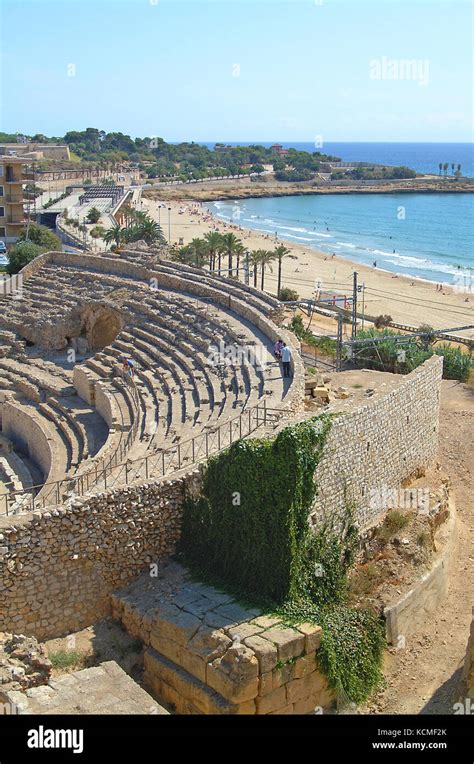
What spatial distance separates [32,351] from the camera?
33.1 m

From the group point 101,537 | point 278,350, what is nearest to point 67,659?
point 101,537

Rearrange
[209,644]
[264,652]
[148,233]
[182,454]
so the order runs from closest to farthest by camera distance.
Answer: [264,652]
[209,644]
[182,454]
[148,233]

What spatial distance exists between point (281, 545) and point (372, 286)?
5262 cm

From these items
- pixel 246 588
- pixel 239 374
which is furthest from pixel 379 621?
pixel 239 374

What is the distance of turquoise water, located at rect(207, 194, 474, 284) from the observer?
3209 inches

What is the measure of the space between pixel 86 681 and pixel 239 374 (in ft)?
38.8

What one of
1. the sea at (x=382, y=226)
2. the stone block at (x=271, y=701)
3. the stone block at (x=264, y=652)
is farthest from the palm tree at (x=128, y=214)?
the stone block at (x=271, y=701)

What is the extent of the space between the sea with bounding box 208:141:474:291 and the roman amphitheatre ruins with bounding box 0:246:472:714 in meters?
49.2

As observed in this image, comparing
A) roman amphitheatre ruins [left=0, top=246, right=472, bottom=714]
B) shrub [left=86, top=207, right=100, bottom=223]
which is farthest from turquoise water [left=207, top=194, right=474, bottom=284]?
roman amphitheatre ruins [left=0, top=246, right=472, bottom=714]

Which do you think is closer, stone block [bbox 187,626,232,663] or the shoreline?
stone block [bbox 187,626,232,663]

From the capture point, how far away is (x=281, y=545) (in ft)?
48.0

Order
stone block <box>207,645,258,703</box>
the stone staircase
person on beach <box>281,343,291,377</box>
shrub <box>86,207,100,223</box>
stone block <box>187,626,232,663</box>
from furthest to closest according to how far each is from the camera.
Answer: shrub <box>86,207,100,223</box> < person on beach <box>281,343,291,377</box> < the stone staircase < stone block <box>187,626,232,663</box> < stone block <box>207,645,258,703</box>

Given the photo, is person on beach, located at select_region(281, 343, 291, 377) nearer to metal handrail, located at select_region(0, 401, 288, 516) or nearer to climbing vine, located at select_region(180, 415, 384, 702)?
metal handrail, located at select_region(0, 401, 288, 516)

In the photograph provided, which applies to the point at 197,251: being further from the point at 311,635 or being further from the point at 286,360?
the point at 311,635
